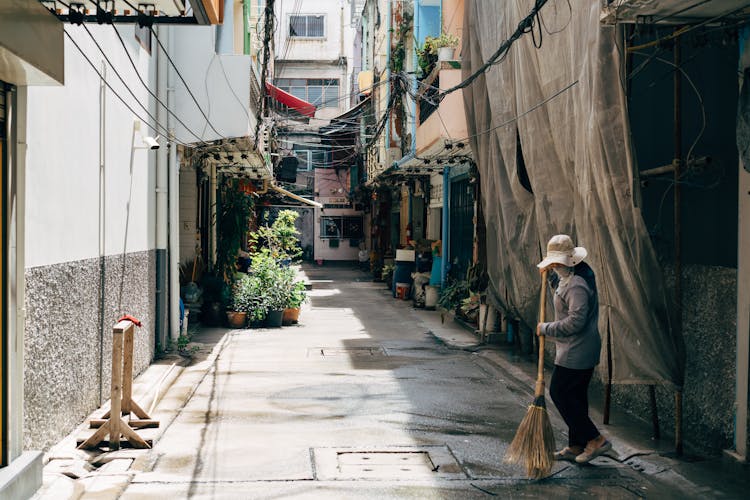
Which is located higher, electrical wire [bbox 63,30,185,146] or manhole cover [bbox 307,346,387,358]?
electrical wire [bbox 63,30,185,146]

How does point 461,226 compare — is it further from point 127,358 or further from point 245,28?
point 127,358

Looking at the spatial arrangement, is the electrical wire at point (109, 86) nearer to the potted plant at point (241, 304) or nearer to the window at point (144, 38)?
the window at point (144, 38)

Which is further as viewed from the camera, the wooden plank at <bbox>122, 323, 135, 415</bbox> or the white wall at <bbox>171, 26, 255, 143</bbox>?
the white wall at <bbox>171, 26, 255, 143</bbox>

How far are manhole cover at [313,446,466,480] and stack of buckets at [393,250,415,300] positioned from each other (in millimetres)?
16082

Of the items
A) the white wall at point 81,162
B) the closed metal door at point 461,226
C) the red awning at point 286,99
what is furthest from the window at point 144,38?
the red awning at point 286,99

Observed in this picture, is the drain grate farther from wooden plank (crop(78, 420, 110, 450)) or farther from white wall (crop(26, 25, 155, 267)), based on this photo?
white wall (crop(26, 25, 155, 267))

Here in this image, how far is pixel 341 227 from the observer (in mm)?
46406

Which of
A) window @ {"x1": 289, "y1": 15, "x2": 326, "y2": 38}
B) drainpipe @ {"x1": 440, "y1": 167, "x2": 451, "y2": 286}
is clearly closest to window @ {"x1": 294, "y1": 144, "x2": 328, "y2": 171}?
window @ {"x1": 289, "y1": 15, "x2": 326, "y2": 38}

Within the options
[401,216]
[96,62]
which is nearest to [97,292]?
[96,62]

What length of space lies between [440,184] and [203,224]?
7.09 m

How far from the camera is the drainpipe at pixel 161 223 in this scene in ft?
39.4

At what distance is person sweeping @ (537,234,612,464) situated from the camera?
6594 mm

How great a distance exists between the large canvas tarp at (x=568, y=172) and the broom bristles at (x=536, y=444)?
970 millimetres

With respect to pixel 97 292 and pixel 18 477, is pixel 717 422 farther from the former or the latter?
pixel 97 292
